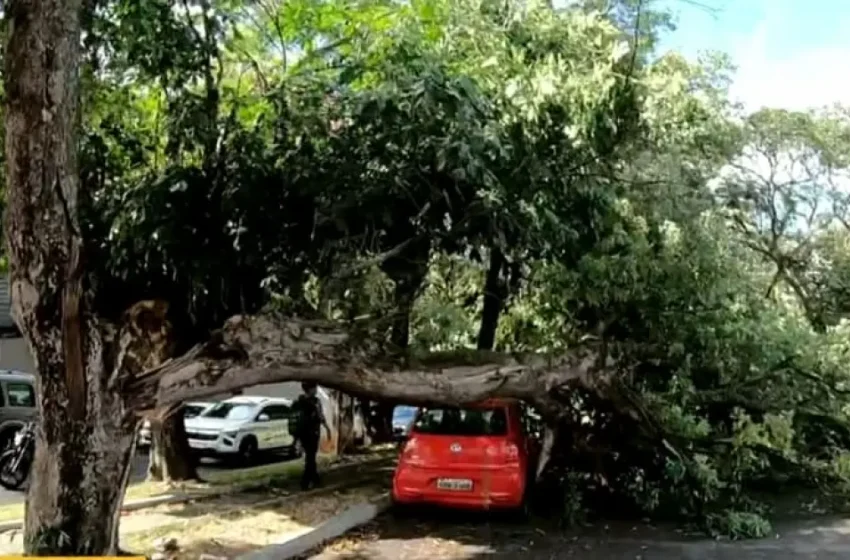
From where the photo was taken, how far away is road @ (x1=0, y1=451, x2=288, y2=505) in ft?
50.1

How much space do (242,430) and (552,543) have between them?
11.8m

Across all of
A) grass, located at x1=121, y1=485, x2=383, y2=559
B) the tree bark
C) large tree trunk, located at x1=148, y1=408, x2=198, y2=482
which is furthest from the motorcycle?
the tree bark

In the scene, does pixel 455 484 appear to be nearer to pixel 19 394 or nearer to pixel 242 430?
pixel 19 394

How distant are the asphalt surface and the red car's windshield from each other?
1.21 m

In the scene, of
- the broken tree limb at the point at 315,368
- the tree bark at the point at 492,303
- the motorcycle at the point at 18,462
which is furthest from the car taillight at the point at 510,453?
the motorcycle at the point at 18,462

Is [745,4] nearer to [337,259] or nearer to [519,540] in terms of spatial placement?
[337,259]

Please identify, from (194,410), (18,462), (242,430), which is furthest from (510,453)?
(194,410)

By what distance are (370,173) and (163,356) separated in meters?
2.80

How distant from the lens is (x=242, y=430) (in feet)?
71.7

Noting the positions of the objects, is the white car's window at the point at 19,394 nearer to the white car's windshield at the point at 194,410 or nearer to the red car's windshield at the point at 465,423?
the white car's windshield at the point at 194,410

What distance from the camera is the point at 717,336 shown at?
12.4 metres

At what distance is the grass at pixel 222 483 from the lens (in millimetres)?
13398

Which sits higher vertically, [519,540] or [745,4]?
[745,4]

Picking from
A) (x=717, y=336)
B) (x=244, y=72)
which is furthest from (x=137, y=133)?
(x=717, y=336)
